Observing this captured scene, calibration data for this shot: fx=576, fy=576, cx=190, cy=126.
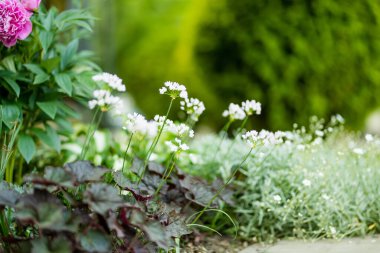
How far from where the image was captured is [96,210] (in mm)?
1840

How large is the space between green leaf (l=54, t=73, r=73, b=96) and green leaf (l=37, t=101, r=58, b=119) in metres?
0.12

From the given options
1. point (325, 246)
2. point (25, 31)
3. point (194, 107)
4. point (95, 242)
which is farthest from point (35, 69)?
point (325, 246)

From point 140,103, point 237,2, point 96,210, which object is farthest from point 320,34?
point 96,210

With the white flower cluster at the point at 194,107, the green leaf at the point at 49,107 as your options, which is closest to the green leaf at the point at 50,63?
the green leaf at the point at 49,107

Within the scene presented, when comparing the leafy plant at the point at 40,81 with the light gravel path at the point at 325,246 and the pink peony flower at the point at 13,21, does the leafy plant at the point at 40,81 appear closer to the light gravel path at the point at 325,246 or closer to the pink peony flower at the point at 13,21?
the pink peony flower at the point at 13,21

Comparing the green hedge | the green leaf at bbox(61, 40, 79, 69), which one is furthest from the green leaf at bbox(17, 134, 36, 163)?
the green hedge

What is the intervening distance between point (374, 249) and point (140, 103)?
399 centimetres

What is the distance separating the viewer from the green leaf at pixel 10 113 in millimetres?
2712

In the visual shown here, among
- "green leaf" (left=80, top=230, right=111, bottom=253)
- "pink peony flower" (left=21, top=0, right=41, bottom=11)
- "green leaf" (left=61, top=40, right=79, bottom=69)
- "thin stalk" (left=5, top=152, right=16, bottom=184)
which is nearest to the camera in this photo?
"green leaf" (left=80, top=230, right=111, bottom=253)

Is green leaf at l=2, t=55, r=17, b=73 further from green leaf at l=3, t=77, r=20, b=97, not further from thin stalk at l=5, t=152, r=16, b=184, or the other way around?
thin stalk at l=5, t=152, r=16, b=184

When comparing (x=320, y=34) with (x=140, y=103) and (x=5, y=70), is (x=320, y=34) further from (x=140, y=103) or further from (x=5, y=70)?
(x=5, y=70)

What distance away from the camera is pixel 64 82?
2.90 m

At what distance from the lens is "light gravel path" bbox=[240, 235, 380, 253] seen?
2.57m

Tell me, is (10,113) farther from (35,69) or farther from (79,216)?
(79,216)
